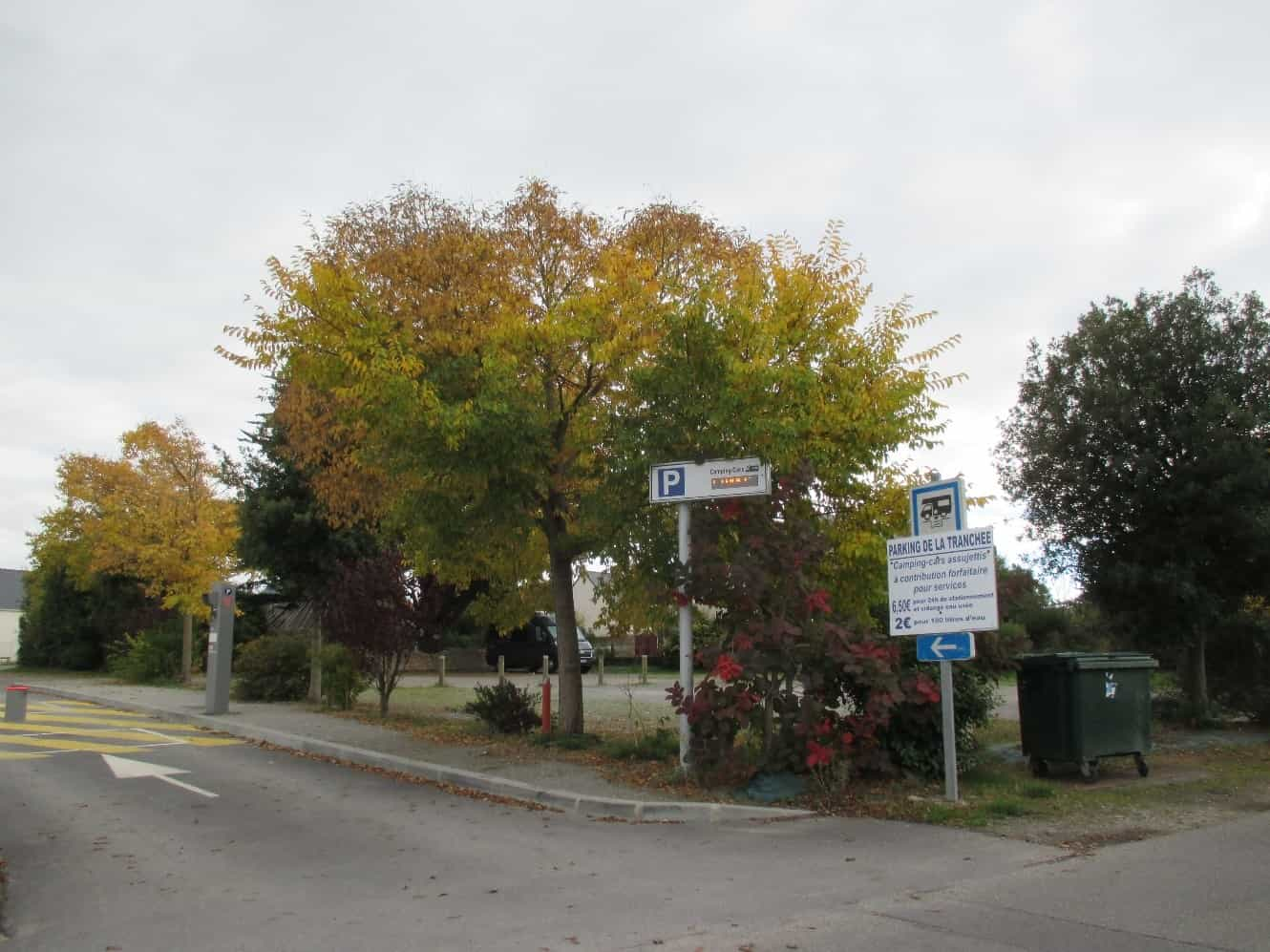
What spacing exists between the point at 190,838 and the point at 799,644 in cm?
545

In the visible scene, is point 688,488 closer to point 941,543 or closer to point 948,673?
point 941,543

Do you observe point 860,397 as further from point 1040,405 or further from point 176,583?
point 176,583

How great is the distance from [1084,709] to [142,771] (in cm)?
1024

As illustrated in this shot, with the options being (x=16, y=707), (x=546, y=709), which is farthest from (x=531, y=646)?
(x=546, y=709)

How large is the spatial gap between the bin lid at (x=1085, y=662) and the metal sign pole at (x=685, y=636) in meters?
3.31

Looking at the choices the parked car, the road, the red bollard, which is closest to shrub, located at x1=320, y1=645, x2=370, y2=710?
the red bollard

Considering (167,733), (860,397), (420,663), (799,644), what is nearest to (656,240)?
(860,397)

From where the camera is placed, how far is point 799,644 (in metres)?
9.77

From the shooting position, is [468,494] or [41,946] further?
[468,494]

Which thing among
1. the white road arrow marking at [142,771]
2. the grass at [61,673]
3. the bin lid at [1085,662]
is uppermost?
the bin lid at [1085,662]

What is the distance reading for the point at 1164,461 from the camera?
14969mm

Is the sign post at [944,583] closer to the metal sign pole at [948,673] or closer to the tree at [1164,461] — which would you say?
the metal sign pole at [948,673]

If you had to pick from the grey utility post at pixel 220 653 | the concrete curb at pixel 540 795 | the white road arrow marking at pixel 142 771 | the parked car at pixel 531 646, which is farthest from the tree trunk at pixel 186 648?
the white road arrow marking at pixel 142 771

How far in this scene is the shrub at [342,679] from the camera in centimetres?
1791
